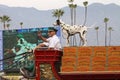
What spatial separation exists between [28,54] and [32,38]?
16.6 metres

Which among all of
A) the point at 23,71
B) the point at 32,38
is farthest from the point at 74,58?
the point at 32,38

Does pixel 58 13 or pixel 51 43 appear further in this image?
pixel 58 13

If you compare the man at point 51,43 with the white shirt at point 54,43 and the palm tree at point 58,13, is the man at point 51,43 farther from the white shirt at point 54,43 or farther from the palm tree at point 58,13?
the palm tree at point 58,13

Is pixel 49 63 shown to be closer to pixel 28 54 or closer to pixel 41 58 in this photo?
pixel 41 58

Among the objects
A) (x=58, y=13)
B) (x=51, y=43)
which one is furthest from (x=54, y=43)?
(x=58, y=13)

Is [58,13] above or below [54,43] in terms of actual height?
above

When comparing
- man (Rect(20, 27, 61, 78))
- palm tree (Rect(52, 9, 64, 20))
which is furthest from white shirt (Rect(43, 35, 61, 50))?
palm tree (Rect(52, 9, 64, 20))

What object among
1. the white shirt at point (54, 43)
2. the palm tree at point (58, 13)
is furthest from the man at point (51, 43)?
the palm tree at point (58, 13)

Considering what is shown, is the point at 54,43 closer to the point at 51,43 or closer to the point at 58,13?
the point at 51,43

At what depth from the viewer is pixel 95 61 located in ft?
24.6

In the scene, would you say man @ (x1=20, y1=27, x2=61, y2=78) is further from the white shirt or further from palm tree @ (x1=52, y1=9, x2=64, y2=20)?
palm tree @ (x1=52, y1=9, x2=64, y2=20)

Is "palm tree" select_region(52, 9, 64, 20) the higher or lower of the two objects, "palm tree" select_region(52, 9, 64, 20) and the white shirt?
the higher

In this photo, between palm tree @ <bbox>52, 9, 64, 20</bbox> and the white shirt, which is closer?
the white shirt

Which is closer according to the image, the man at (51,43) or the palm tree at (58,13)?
the man at (51,43)
